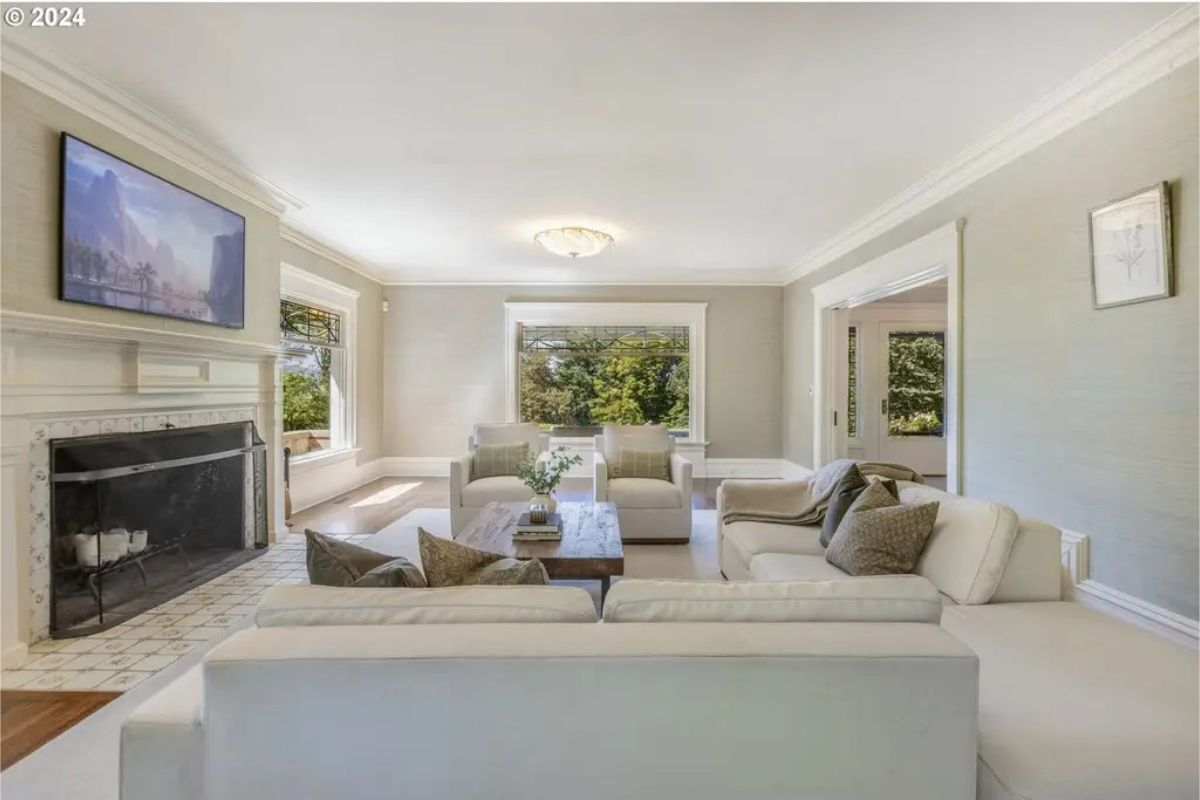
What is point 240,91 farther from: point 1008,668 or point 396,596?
point 1008,668

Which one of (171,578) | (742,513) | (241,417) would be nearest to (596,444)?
(742,513)

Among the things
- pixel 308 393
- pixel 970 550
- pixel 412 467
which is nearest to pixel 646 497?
pixel 970 550

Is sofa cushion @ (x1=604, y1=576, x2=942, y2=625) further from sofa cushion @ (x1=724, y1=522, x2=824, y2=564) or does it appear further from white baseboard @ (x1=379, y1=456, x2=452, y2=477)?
white baseboard @ (x1=379, y1=456, x2=452, y2=477)

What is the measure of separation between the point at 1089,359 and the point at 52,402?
4814 millimetres

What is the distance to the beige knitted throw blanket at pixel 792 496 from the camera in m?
2.96

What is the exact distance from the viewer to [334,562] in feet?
4.53

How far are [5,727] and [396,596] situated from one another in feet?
6.30

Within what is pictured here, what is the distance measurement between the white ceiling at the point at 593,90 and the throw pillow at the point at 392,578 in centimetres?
198

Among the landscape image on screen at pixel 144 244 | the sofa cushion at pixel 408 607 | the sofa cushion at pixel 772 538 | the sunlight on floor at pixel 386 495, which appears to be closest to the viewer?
the sofa cushion at pixel 408 607

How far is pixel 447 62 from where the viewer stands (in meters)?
2.33

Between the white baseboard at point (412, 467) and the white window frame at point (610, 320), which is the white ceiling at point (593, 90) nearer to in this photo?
the white window frame at point (610, 320)

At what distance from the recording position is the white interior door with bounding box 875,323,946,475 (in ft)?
23.8

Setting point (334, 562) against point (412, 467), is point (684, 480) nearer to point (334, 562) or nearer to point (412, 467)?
point (334, 562)

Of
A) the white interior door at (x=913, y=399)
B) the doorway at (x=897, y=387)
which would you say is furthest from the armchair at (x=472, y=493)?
the white interior door at (x=913, y=399)
